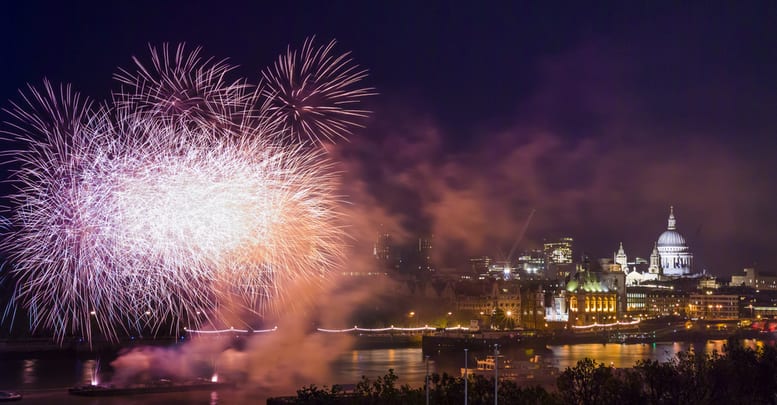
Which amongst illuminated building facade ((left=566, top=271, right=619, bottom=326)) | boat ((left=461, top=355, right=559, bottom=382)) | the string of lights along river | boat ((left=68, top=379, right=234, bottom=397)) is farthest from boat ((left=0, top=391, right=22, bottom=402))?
illuminated building facade ((left=566, top=271, right=619, bottom=326))

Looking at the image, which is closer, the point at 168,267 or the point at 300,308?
the point at 168,267

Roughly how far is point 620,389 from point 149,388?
42.1 feet

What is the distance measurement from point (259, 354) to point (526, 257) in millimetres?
72635

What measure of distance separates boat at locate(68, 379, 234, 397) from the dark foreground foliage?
24.4 feet

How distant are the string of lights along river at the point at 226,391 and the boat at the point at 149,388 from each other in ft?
1.21

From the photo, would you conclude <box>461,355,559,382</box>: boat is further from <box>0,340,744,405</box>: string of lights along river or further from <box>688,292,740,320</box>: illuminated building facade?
<box>688,292,740,320</box>: illuminated building facade

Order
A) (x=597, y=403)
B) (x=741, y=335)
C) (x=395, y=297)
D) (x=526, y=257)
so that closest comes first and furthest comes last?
1. (x=597, y=403)
2. (x=395, y=297)
3. (x=741, y=335)
4. (x=526, y=257)

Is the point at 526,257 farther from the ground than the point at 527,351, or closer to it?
farther from the ground

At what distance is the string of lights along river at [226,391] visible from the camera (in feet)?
68.1

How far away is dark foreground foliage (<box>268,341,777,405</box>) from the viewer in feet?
42.4

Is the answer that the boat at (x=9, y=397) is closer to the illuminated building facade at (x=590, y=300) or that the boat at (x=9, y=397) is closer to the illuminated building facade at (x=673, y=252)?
the illuminated building facade at (x=590, y=300)

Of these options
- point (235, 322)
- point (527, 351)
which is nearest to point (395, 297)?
point (527, 351)

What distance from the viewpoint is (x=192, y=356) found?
30.5 meters

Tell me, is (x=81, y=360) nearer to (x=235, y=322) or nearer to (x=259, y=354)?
(x=259, y=354)
